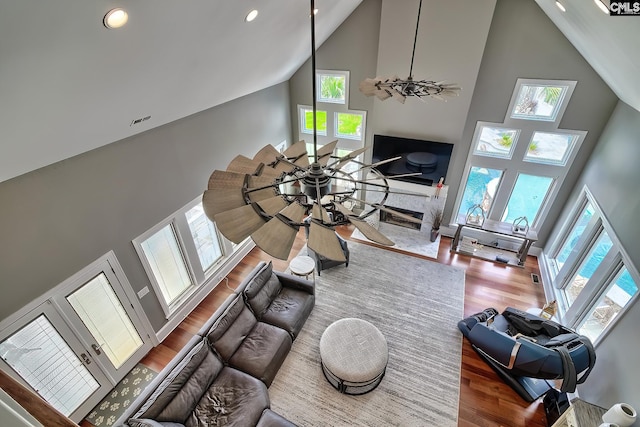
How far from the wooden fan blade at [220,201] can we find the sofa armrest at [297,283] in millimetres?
3469

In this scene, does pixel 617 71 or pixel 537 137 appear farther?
pixel 537 137

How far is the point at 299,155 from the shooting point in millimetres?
2240

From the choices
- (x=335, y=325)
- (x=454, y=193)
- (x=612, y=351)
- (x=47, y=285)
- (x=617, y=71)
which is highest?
(x=617, y=71)

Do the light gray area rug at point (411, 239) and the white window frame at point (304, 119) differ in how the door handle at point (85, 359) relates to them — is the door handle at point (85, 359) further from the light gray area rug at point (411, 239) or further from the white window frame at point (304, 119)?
the white window frame at point (304, 119)

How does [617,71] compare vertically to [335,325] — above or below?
above

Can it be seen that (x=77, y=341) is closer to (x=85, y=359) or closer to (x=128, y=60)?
(x=85, y=359)

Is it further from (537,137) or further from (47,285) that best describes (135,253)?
(537,137)

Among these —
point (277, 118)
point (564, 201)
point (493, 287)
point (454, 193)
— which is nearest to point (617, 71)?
point (564, 201)

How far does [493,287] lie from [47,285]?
667 cm

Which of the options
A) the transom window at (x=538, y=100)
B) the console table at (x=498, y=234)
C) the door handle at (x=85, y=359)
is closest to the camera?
the door handle at (x=85, y=359)

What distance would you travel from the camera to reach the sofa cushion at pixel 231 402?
333cm

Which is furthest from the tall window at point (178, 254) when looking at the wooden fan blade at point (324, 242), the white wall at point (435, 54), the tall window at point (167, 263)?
the white wall at point (435, 54)

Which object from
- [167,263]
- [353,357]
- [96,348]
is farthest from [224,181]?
[167,263]

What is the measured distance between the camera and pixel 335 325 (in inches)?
174
